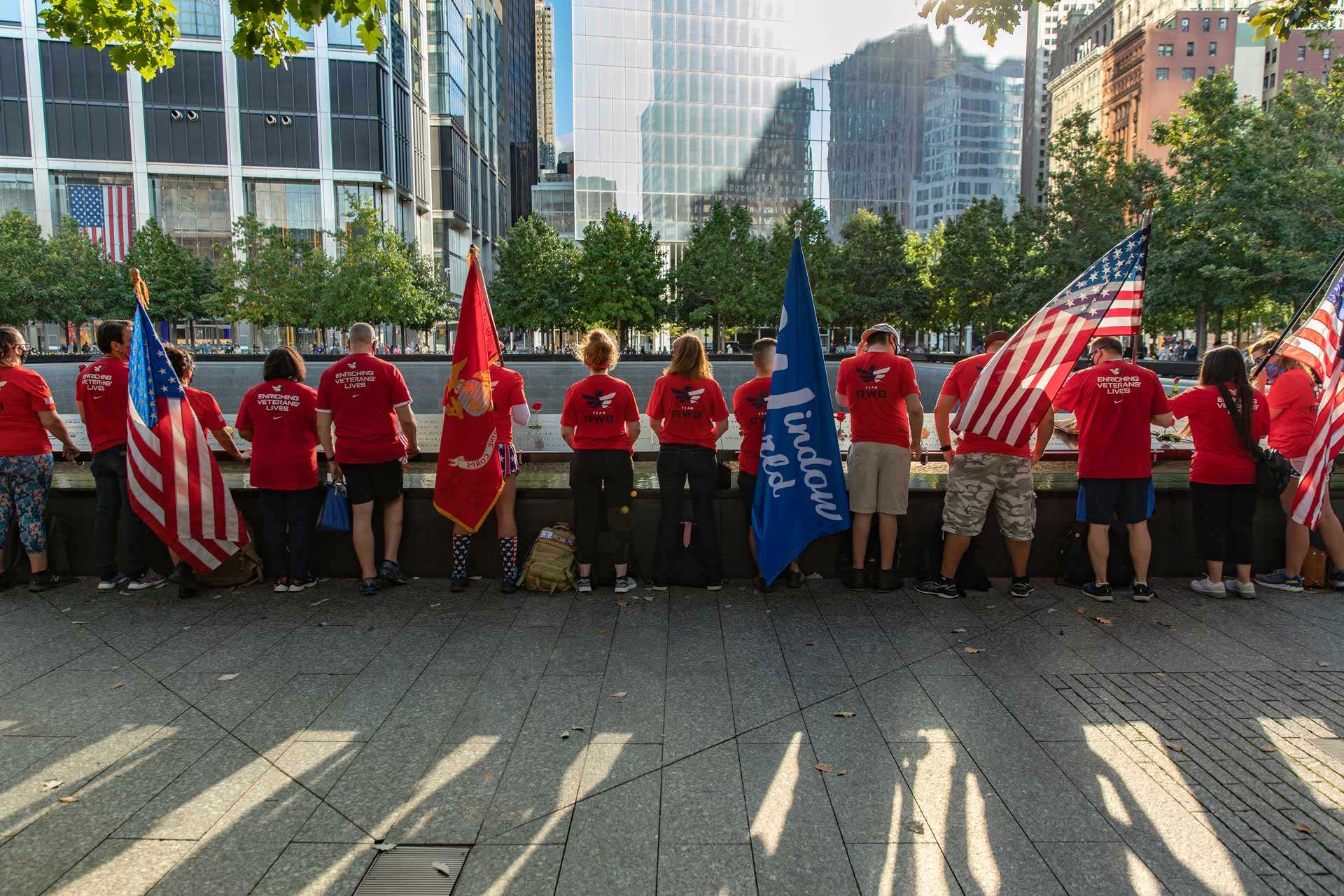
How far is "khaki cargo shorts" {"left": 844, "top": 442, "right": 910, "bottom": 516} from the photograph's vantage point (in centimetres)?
635

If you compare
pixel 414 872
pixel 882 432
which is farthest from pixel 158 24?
pixel 414 872

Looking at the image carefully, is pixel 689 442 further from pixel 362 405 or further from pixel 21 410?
pixel 21 410

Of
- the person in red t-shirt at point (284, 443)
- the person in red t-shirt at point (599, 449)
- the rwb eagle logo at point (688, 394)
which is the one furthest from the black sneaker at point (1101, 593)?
the person in red t-shirt at point (284, 443)

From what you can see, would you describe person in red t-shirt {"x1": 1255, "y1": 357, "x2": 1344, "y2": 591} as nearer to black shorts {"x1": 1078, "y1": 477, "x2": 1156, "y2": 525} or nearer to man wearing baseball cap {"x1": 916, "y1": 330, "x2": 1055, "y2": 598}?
black shorts {"x1": 1078, "y1": 477, "x2": 1156, "y2": 525}

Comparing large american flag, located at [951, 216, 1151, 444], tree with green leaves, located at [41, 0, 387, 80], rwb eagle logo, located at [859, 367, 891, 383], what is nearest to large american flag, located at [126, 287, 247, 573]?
tree with green leaves, located at [41, 0, 387, 80]

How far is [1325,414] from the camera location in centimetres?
625

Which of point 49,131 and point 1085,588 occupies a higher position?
point 49,131

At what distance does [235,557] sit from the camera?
6.70 meters

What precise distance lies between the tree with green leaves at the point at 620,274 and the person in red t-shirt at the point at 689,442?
42.7 meters

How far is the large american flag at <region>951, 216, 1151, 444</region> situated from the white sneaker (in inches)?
77.1

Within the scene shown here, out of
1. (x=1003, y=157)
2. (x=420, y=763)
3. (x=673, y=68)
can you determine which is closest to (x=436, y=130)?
(x=673, y=68)

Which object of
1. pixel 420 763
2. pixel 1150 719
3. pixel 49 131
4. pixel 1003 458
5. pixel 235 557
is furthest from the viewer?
pixel 49 131

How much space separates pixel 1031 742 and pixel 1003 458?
268cm

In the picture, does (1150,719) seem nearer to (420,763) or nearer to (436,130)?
(420,763)
